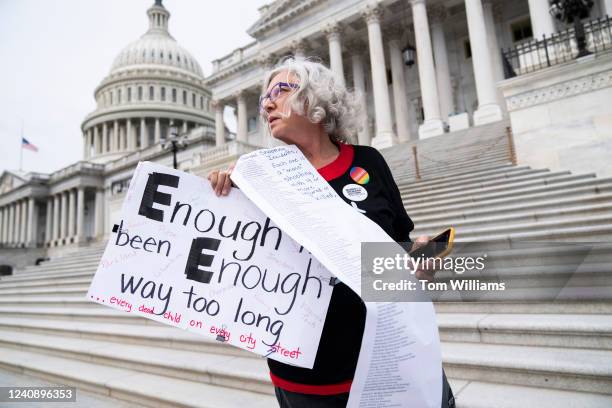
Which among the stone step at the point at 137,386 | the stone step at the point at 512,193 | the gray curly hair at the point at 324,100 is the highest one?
the stone step at the point at 512,193

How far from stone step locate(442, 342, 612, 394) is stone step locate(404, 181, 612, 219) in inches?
171

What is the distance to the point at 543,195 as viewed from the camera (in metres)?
7.25

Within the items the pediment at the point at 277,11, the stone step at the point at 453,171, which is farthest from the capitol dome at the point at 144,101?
the stone step at the point at 453,171

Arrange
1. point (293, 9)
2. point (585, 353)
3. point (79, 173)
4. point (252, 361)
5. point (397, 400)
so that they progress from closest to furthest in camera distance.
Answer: point (397, 400) → point (585, 353) → point (252, 361) → point (293, 9) → point (79, 173)

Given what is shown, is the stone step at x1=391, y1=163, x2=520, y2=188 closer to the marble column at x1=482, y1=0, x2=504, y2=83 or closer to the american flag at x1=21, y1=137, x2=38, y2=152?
the marble column at x1=482, y1=0, x2=504, y2=83

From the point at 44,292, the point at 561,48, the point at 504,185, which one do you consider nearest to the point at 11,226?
the point at 44,292

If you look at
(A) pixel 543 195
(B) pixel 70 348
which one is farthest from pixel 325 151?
(A) pixel 543 195

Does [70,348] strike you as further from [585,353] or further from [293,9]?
[293,9]

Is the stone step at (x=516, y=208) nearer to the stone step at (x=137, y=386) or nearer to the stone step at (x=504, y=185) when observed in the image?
the stone step at (x=504, y=185)

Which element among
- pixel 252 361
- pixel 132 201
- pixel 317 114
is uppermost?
pixel 317 114

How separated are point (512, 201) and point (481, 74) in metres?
14.6

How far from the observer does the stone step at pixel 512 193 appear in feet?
23.9

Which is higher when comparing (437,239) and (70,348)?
(437,239)

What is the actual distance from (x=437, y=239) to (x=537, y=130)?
33.3 feet
